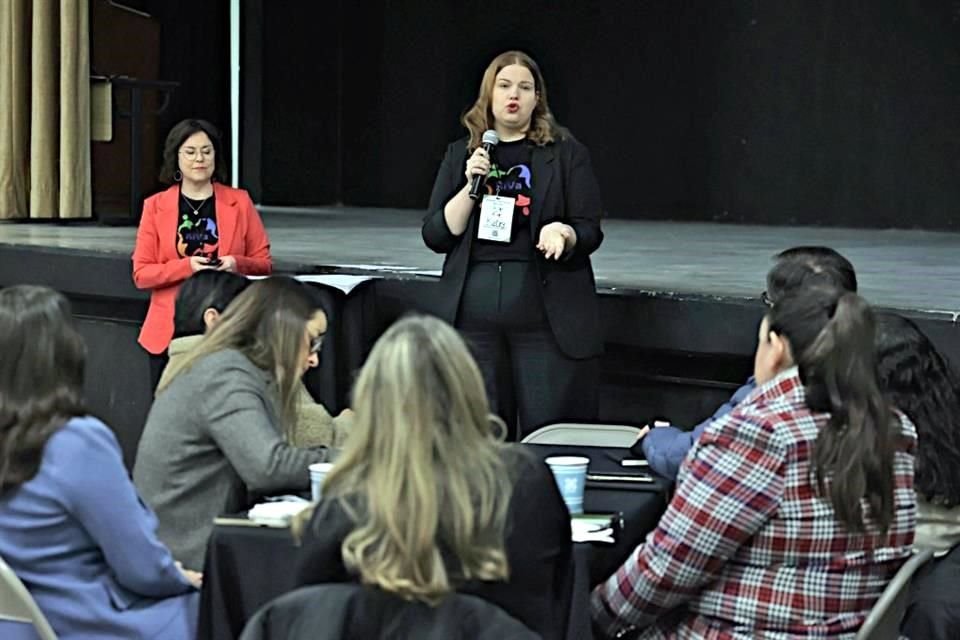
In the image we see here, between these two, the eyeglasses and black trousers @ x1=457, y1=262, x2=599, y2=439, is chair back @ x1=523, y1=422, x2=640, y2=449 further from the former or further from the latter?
the eyeglasses

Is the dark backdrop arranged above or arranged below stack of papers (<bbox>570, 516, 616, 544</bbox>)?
above

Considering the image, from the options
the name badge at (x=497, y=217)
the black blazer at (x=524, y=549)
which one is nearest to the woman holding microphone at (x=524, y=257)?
the name badge at (x=497, y=217)

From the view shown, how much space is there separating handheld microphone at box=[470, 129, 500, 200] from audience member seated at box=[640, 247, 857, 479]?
0.98 m

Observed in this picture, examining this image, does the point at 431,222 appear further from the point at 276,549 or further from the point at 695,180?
the point at 695,180

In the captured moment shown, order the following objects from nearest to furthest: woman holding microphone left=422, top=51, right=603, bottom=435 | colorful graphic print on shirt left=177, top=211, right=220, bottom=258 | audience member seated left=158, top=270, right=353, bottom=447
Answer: audience member seated left=158, top=270, right=353, bottom=447, woman holding microphone left=422, top=51, right=603, bottom=435, colorful graphic print on shirt left=177, top=211, right=220, bottom=258

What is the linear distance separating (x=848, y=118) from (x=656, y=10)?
A: 1437 millimetres

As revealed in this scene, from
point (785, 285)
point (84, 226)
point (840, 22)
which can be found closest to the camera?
A: point (785, 285)

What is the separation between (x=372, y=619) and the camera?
183 centimetres

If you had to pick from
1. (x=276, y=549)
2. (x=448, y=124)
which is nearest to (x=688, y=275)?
(x=276, y=549)

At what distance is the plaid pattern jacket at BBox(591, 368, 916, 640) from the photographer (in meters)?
2.25

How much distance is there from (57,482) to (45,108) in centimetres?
598

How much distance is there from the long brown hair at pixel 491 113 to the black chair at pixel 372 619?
7.96ft

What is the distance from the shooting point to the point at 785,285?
3127mm

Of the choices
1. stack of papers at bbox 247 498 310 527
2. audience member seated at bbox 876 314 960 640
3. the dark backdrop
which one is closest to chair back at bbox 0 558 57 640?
stack of papers at bbox 247 498 310 527
